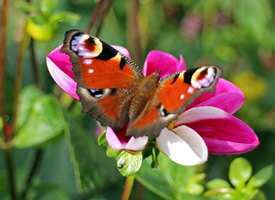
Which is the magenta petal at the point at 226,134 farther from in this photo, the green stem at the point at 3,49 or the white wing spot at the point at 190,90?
the green stem at the point at 3,49

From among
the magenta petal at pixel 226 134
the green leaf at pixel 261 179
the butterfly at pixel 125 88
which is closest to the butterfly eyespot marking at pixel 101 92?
the butterfly at pixel 125 88

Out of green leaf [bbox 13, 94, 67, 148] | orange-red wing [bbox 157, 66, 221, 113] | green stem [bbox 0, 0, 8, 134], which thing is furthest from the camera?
green leaf [bbox 13, 94, 67, 148]

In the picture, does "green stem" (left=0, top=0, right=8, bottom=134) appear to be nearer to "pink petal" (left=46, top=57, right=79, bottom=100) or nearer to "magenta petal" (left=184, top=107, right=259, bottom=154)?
"pink petal" (left=46, top=57, right=79, bottom=100)

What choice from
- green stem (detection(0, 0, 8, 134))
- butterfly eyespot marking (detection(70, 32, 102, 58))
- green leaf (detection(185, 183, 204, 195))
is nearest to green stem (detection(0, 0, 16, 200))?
green stem (detection(0, 0, 8, 134))

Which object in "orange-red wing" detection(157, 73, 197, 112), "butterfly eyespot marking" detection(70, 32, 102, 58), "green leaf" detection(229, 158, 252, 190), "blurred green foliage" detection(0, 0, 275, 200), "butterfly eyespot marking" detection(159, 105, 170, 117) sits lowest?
"blurred green foliage" detection(0, 0, 275, 200)

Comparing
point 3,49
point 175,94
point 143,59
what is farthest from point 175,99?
point 143,59

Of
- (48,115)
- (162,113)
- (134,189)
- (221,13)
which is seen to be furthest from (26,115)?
(221,13)
